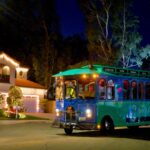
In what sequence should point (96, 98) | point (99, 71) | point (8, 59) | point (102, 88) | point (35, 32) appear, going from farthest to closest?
point (35, 32) → point (8, 59) → point (102, 88) → point (99, 71) → point (96, 98)

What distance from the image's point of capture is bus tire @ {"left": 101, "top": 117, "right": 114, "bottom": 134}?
69.5ft

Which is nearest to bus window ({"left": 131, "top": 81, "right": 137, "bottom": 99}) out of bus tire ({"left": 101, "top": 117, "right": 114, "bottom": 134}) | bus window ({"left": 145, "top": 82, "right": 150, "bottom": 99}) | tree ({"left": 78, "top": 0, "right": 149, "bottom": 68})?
bus window ({"left": 145, "top": 82, "right": 150, "bottom": 99})

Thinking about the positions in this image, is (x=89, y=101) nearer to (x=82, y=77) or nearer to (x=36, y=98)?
(x=82, y=77)

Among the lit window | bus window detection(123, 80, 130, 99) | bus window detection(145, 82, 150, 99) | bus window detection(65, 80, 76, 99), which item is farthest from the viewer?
the lit window

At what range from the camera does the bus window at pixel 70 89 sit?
2156 centimetres

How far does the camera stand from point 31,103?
52.7 metres

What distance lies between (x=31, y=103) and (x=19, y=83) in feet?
9.08

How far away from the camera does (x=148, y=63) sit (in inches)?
2645

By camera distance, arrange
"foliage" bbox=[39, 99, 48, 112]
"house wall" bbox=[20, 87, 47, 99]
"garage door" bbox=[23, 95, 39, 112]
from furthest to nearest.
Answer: "foliage" bbox=[39, 99, 48, 112]
"garage door" bbox=[23, 95, 39, 112]
"house wall" bbox=[20, 87, 47, 99]

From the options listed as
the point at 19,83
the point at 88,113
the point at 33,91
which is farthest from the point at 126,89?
the point at 33,91

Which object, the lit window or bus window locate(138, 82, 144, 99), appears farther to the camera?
the lit window

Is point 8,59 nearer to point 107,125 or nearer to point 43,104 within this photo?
point 43,104

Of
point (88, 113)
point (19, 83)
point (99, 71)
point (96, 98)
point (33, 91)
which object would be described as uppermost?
point (19, 83)

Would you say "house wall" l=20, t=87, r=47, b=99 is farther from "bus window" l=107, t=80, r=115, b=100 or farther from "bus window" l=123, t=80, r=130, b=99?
"bus window" l=107, t=80, r=115, b=100
